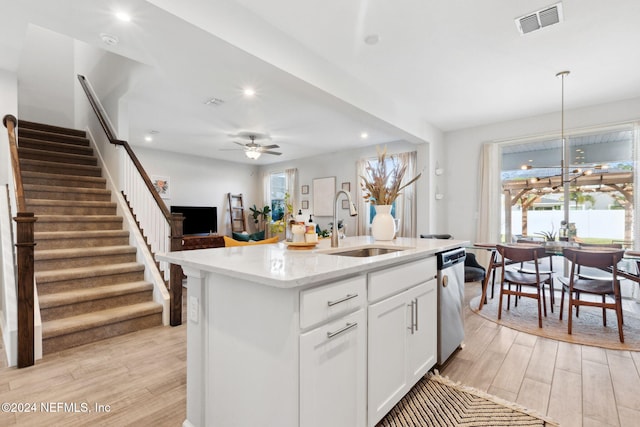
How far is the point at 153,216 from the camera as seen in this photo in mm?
3639

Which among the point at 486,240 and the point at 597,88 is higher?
the point at 597,88

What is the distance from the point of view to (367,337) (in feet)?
4.78

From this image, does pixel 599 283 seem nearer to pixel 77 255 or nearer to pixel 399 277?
pixel 399 277

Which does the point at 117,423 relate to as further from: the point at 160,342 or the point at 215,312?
the point at 160,342

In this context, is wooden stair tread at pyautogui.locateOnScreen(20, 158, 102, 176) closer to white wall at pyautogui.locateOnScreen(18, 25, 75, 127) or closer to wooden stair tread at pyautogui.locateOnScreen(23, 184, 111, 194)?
wooden stair tread at pyautogui.locateOnScreen(23, 184, 111, 194)

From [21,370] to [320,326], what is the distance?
2455 millimetres

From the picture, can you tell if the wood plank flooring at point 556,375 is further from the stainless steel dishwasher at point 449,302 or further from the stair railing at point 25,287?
the stair railing at point 25,287

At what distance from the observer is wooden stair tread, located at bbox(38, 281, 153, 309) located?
277cm

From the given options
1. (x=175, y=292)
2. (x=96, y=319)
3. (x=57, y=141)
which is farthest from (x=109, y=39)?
(x=57, y=141)

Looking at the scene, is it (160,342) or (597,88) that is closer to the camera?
(160,342)

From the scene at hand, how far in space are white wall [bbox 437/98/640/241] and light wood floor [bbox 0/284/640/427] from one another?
2.93 m

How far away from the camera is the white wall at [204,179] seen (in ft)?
23.6

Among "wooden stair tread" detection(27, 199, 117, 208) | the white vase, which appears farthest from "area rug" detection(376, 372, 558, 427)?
"wooden stair tread" detection(27, 199, 117, 208)

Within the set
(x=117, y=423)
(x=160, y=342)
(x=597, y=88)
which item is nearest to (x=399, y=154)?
(x=597, y=88)
